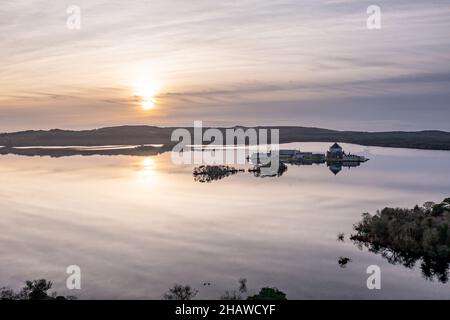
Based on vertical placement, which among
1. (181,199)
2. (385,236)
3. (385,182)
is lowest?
(385,236)

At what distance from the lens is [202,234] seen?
29078mm

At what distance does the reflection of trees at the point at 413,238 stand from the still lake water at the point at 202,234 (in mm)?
871

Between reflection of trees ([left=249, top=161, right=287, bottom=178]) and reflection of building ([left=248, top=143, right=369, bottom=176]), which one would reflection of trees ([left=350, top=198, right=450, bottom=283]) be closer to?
reflection of trees ([left=249, top=161, right=287, bottom=178])

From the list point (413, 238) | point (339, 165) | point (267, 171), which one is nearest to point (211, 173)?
point (267, 171)

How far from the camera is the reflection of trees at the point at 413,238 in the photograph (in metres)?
22.9

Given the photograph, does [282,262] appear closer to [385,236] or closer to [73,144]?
[385,236]

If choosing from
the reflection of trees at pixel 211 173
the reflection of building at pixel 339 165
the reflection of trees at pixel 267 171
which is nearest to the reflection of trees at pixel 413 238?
the reflection of trees at pixel 211 173

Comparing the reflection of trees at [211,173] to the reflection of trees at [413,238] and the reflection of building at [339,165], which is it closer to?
the reflection of building at [339,165]

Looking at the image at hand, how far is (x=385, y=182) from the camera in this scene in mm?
55875

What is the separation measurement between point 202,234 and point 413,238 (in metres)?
11.9

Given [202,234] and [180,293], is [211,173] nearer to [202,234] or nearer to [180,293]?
[202,234]
